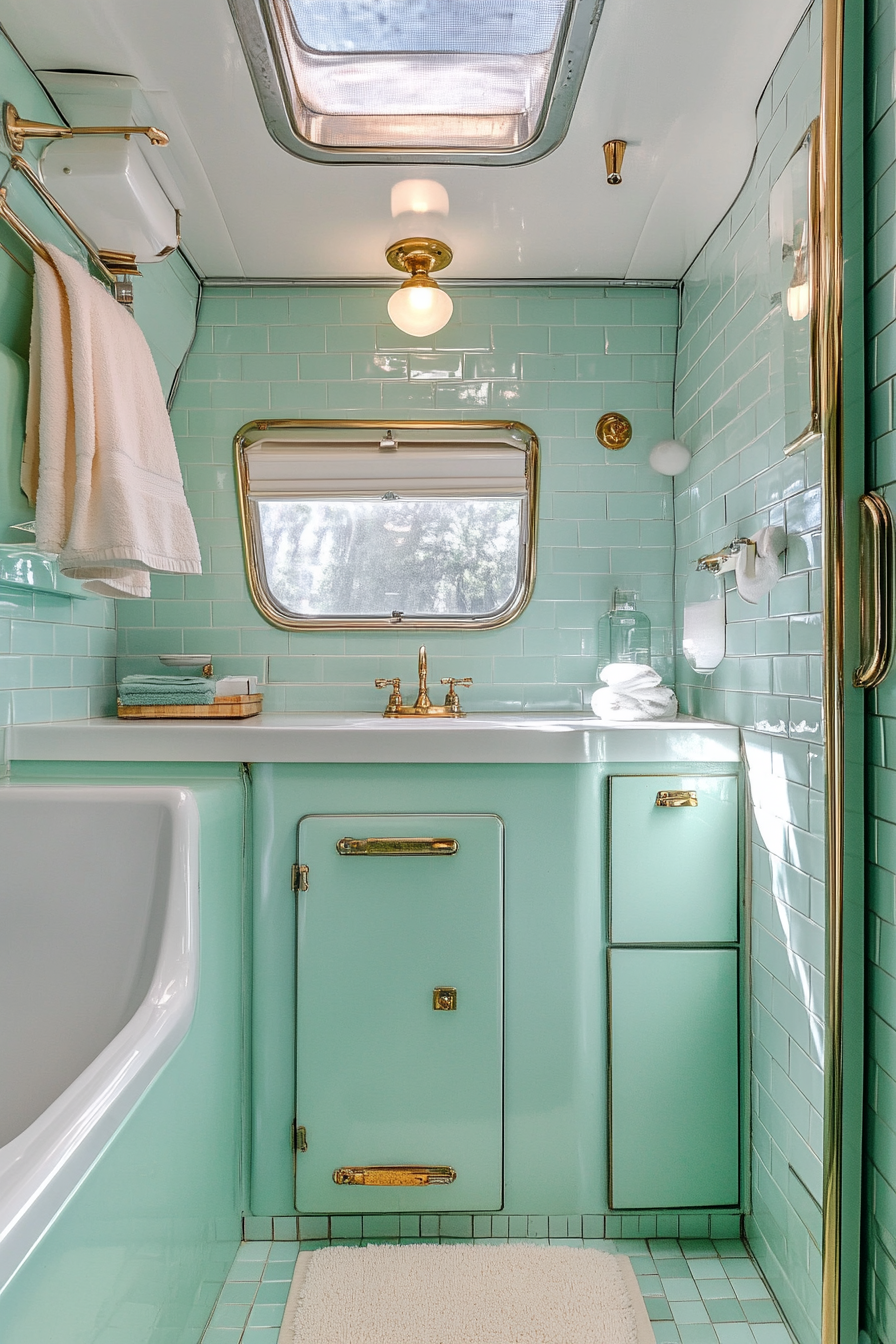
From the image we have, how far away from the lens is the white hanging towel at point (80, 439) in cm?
160

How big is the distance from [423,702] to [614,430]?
0.99 m

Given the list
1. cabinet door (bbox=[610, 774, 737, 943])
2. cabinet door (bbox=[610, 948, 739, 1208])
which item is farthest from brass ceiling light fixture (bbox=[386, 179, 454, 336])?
cabinet door (bbox=[610, 948, 739, 1208])

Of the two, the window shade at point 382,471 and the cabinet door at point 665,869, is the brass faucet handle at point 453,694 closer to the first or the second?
the window shade at point 382,471

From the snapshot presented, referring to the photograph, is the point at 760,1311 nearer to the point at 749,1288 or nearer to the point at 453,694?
the point at 749,1288

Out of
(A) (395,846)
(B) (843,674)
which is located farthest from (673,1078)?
(B) (843,674)

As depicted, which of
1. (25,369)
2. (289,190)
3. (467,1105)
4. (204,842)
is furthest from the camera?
(289,190)

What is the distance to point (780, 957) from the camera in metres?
1.61

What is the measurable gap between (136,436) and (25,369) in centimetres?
24

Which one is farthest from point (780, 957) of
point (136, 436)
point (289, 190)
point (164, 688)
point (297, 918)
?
point (289, 190)

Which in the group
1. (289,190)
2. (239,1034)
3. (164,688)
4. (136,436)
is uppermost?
(289,190)

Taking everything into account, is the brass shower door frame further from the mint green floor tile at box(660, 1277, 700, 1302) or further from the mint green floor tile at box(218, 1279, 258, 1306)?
the mint green floor tile at box(218, 1279, 258, 1306)

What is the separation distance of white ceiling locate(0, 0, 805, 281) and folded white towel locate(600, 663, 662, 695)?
1.14m

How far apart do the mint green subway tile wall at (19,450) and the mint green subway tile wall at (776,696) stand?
4.73 ft

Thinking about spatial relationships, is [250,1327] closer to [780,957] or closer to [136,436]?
[780,957]
